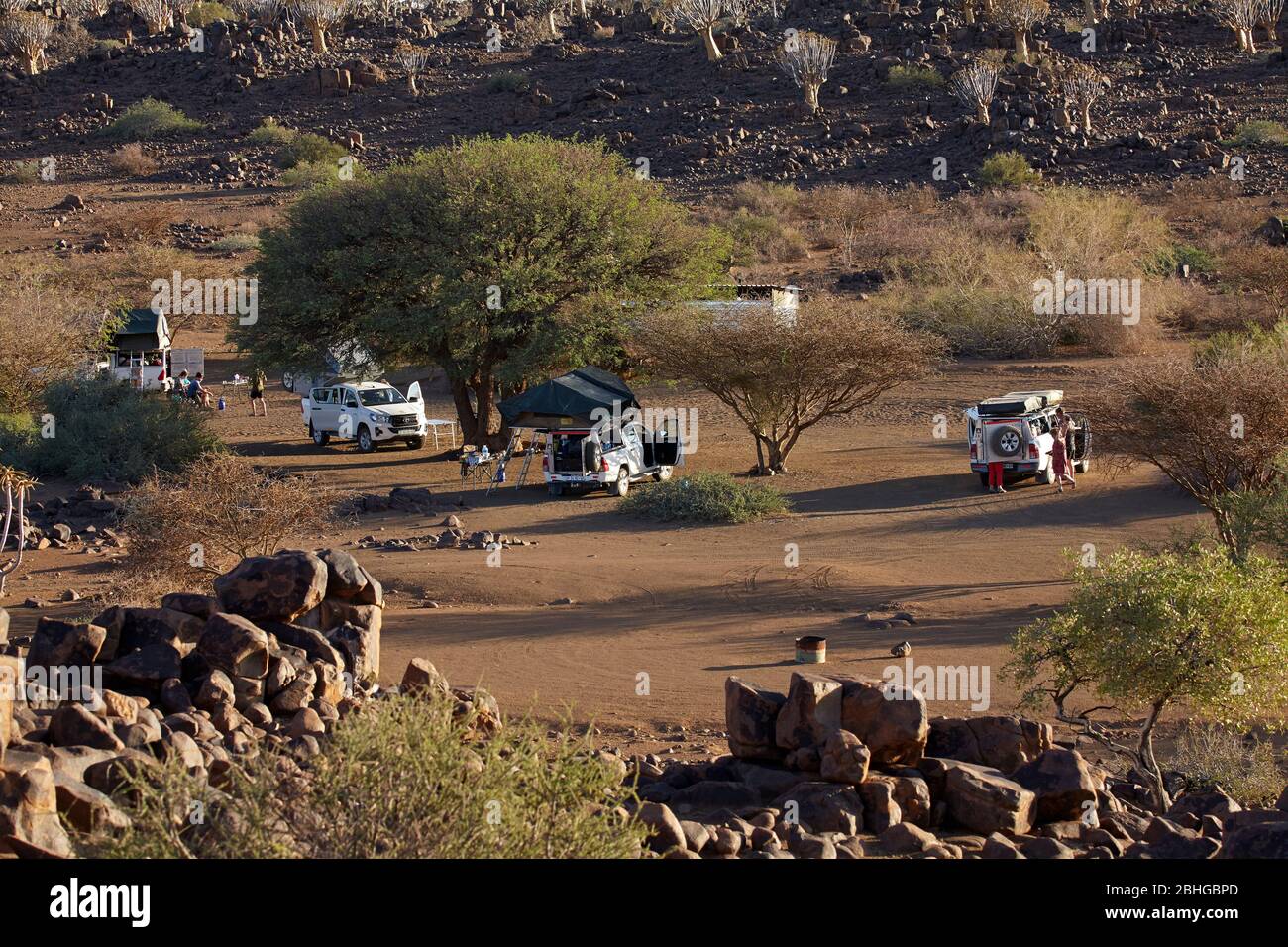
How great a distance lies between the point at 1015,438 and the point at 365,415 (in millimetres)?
15059

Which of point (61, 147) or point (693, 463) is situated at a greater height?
point (61, 147)

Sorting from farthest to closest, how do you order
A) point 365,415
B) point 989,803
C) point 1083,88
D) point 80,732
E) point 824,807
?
point 1083,88
point 365,415
point 989,803
point 824,807
point 80,732

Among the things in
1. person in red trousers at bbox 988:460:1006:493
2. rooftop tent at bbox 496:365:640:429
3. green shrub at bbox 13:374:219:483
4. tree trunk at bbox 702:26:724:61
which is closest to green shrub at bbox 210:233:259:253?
green shrub at bbox 13:374:219:483

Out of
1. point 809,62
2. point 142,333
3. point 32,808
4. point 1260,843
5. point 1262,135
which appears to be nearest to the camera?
point 32,808

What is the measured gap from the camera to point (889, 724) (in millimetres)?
11227

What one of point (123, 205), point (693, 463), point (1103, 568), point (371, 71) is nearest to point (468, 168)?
point (693, 463)

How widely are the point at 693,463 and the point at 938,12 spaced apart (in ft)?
158

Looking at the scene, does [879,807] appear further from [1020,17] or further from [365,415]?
[1020,17]

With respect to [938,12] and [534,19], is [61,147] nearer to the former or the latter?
[534,19]

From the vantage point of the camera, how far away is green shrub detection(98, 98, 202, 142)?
65812 millimetres

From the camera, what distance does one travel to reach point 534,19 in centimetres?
7962

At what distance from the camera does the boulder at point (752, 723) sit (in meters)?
11.7

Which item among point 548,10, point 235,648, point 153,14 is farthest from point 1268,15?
point 235,648

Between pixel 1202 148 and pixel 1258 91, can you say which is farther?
pixel 1258 91
